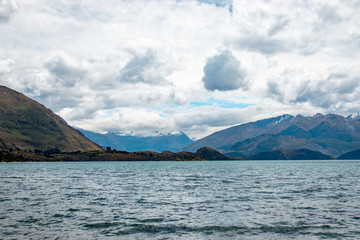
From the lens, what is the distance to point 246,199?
65312mm

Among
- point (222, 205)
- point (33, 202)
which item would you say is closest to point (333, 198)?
point (222, 205)

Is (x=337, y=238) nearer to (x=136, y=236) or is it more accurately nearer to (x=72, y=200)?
(x=136, y=236)

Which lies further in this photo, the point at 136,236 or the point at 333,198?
the point at 333,198

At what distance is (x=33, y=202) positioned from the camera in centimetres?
6116

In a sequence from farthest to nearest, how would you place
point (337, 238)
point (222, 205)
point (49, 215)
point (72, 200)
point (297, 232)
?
1. point (72, 200)
2. point (222, 205)
3. point (49, 215)
4. point (297, 232)
5. point (337, 238)

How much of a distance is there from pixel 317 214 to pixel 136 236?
30.5m

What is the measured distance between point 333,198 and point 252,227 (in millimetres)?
35826

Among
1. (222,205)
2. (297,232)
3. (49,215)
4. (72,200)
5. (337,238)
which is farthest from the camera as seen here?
(72,200)

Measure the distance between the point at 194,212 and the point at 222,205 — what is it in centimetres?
907

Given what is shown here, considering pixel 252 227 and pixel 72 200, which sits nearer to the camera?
pixel 252 227

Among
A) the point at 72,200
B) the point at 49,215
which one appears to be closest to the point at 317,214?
the point at 49,215

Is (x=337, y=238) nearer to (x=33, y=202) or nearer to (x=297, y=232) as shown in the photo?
(x=297, y=232)

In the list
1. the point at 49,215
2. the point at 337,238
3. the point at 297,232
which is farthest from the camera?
the point at 49,215

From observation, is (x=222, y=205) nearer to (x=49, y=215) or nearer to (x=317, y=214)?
(x=317, y=214)
